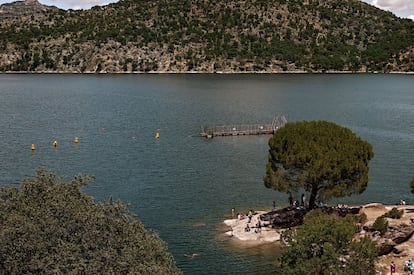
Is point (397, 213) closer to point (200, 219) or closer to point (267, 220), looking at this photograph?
point (267, 220)

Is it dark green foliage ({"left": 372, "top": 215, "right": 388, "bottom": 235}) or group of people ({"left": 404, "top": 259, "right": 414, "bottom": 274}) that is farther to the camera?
dark green foliage ({"left": 372, "top": 215, "right": 388, "bottom": 235})

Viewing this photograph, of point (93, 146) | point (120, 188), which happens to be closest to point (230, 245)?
point (120, 188)

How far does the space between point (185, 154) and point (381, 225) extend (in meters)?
51.2

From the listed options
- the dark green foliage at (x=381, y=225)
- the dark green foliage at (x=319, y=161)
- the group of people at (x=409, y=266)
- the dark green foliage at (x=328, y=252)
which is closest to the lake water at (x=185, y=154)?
the dark green foliage at (x=319, y=161)

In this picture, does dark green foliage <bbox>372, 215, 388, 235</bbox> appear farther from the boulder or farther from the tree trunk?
the tree trunk

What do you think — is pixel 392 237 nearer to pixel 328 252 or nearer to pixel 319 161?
pixel 319 161

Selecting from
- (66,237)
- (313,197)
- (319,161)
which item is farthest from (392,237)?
(66,237)

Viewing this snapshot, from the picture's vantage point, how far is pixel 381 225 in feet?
162

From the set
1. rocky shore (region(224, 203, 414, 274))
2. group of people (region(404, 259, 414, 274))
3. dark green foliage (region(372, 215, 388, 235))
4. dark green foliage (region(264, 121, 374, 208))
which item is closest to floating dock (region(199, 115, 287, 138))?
rocky shore (region(224, 203, 414, 274))

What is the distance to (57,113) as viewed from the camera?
146875 mm

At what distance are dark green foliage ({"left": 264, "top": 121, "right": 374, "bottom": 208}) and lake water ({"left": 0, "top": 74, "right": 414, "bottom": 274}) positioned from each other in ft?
29.5

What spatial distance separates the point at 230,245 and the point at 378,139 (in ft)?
218

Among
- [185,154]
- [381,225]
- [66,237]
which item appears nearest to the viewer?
[66,237]

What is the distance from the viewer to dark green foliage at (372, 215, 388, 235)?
162 feet
